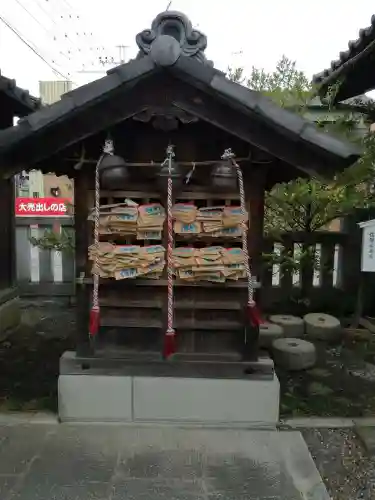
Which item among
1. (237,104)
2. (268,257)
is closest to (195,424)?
(237,104)

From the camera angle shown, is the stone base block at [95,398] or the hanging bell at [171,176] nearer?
the hanging bell at [171,176]

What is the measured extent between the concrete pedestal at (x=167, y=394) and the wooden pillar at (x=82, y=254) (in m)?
0.25

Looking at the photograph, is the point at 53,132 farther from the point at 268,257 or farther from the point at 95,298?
the point at 268,257

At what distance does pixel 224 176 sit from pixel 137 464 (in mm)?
2546

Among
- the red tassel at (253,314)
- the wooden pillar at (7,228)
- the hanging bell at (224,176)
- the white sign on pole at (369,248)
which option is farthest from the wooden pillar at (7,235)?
the white sign on pole at (369,248)

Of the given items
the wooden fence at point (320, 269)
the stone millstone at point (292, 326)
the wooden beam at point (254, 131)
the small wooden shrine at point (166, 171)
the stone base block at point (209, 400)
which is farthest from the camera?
the wooden fence at point (320, 269)

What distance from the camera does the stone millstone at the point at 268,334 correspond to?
6.67m

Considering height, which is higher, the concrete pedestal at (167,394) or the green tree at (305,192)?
the green tree at (305,192)

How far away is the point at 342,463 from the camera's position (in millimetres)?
3893

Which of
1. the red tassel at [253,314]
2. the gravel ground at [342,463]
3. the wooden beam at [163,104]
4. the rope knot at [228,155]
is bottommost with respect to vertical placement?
the gravel ground at [342,463]

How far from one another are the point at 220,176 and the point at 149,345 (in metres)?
1.80

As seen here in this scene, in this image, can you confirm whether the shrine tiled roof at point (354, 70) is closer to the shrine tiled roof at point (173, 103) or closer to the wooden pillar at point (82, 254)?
the shrine tiled roof at point (173, 103)

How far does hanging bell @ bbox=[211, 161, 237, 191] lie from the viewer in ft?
13.1

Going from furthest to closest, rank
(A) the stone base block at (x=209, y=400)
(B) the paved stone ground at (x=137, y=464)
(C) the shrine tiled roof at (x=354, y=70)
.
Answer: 1. (C) the shrine tiled roof at (x=354, y=70)
2. (A) the stone base block at (x=209, y=400)
3. (B) the paved stone ground at (x=137, y=464)
